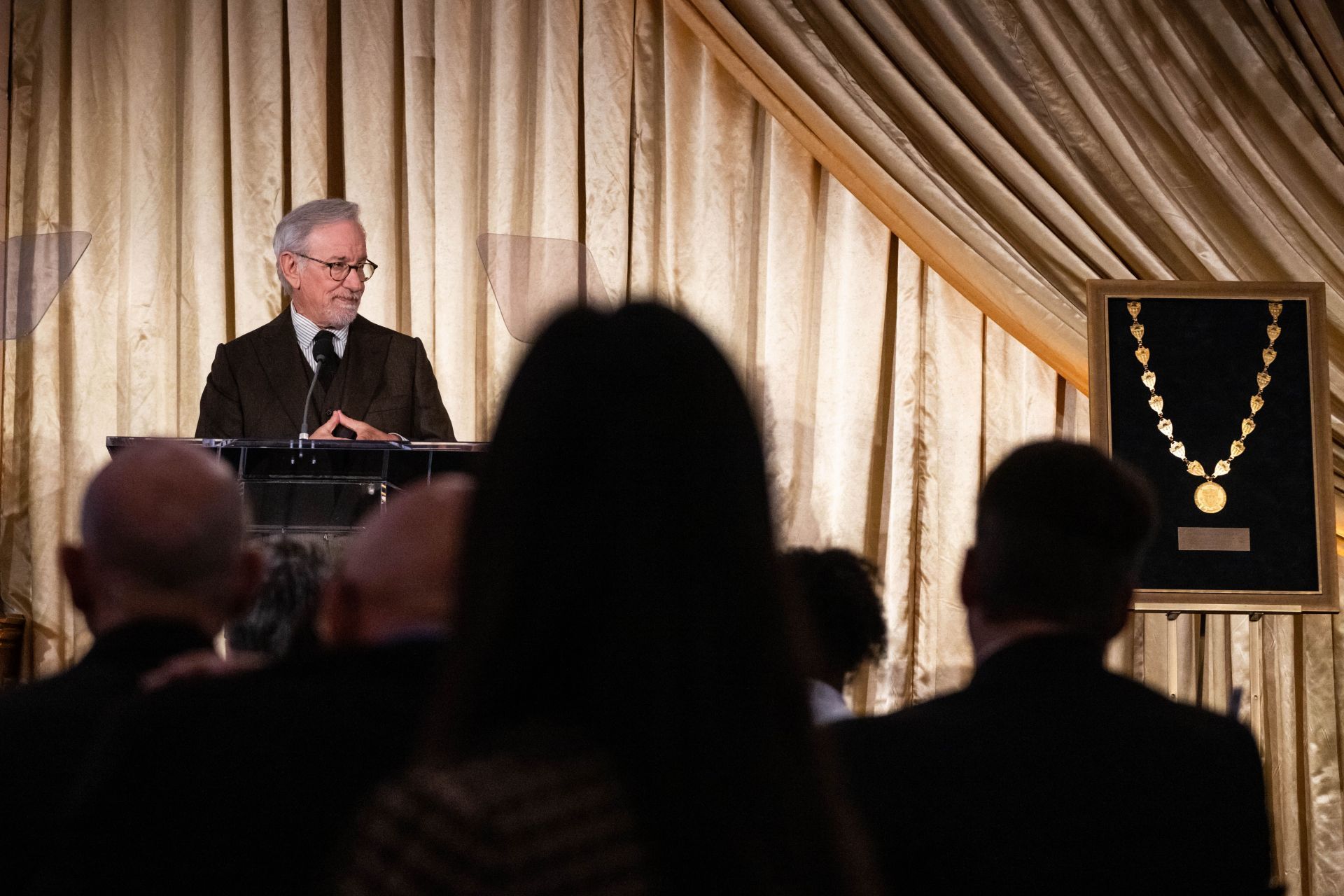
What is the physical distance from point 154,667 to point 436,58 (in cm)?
456

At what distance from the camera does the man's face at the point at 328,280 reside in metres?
4.79

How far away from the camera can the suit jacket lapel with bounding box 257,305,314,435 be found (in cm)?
465

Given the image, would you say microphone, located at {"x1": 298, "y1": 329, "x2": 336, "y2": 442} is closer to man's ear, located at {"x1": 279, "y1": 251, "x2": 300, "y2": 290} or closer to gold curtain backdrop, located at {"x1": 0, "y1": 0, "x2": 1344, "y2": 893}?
man's ear, located at {"x1": 279, "y1": 251, "x2": 300, "y2": 290}

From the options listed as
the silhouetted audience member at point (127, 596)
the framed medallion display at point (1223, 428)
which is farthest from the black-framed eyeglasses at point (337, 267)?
the silhouetted audience member at point (127, 596)

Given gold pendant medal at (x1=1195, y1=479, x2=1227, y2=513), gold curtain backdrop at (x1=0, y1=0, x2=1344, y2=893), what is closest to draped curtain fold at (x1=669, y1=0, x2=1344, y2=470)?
gold curtain backdrop at (x1=0, y1=0, x2=1344, y2=893)

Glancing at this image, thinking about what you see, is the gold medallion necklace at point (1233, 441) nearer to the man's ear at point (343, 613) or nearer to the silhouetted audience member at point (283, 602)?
the silhouetted audience member at point (283, 602)

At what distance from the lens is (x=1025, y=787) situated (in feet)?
4.50

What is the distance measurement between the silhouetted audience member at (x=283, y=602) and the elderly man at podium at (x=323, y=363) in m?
2.47

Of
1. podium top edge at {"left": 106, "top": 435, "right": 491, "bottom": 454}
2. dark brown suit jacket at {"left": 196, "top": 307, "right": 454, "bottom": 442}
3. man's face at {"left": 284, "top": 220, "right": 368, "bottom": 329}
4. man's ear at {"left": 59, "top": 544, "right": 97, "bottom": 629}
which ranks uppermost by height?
A: man's face at {"left": 284, "top": 220, "right": 368, "bottom": 329}

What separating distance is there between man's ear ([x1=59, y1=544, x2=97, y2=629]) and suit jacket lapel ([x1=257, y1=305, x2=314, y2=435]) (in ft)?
9.98

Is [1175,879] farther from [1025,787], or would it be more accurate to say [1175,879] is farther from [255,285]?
[255,285]

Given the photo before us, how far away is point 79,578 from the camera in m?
1.57

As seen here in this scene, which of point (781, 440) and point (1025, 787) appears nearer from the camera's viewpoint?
point (1025, 787)

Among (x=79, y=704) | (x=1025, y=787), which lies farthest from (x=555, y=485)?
(x=79, y=704)
